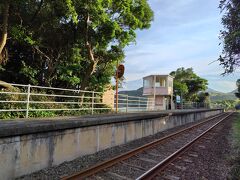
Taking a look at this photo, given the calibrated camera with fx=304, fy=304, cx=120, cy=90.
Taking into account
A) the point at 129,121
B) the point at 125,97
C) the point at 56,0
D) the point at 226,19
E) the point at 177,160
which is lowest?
the point at 177,160

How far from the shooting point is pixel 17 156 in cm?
666

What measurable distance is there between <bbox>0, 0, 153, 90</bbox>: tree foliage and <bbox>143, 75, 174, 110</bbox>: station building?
Answer: 69.8ft

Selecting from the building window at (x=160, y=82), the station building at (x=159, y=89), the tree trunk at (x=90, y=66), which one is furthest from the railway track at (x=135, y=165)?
the building window at (x=160, y=82)

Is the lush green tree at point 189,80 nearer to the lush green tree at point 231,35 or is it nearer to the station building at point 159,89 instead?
the station building at point 159,89

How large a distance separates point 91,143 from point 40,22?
511 inches

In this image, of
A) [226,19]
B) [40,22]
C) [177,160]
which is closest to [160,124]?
[226,19]

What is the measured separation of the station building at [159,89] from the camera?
45487 mm

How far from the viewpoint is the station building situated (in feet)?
149

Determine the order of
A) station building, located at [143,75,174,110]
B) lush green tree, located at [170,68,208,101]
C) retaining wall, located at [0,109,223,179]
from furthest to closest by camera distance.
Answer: lush green tree, located at [170,68,208,101], station building, located at [143,75,174,110], retaining wall, located at [0,109,223,179]

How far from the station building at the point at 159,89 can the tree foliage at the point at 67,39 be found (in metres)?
21.3

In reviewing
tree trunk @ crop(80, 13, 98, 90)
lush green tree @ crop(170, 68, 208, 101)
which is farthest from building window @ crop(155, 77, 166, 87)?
tree trunk @ crop(80, 13, 98, 90)

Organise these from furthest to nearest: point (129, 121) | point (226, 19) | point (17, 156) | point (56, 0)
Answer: point (56, 0) → point (226, 19) → point (129, 121) → point (17, 156)

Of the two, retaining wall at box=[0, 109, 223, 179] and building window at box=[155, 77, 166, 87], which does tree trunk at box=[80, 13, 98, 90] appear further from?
building window at box=[155, 77, 166, 87]

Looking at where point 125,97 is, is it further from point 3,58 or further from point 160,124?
point 3,58
